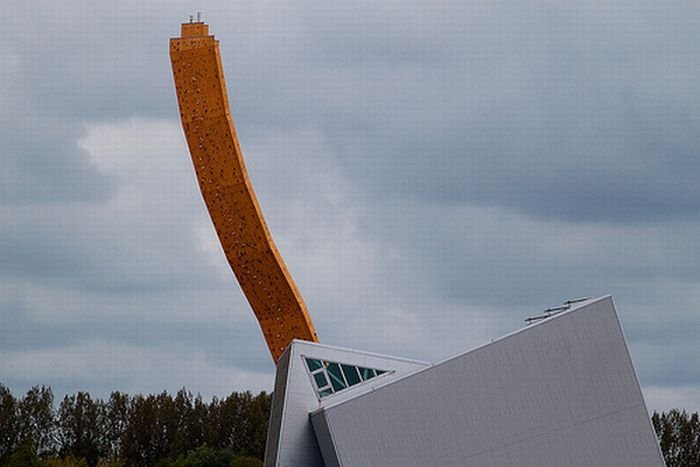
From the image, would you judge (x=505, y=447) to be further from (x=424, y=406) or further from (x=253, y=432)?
(x=253, y=432)

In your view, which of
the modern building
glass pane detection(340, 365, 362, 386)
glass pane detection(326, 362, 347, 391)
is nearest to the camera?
the modern building

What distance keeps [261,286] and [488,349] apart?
14.1 m

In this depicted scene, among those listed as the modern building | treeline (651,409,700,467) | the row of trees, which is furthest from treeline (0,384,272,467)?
the modern building

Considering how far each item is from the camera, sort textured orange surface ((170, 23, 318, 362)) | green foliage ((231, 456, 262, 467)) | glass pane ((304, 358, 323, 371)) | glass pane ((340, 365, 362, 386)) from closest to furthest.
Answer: glass pane ((304, 358, 323, 371)) → glass pane ((340, 365, 362, 386)) → textured orange surface ((170, 23, 318, 362)) → green foliage ((231, 456, 262, 467))

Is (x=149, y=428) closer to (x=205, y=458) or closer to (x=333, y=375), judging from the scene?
(x=205, y=458)

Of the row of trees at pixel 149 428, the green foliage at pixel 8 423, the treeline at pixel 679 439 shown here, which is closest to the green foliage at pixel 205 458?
the row of trees at pixel 149 428

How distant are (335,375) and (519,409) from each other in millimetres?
6210

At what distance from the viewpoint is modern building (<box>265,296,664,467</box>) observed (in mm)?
31203

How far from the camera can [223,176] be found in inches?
1702

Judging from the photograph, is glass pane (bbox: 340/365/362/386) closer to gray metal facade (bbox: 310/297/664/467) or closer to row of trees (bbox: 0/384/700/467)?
gray metal facade (bbox: 310/297/664/467)

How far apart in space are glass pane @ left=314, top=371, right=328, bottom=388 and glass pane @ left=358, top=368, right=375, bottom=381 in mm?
1132

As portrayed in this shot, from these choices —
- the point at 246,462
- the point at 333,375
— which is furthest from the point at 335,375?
the point at 246,462

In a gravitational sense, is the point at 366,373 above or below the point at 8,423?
below

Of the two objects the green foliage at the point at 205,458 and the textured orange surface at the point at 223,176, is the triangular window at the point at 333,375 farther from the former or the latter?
the green foliage at the point at 205,458
